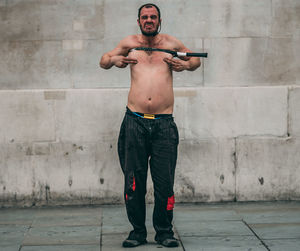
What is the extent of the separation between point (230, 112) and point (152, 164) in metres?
1.93

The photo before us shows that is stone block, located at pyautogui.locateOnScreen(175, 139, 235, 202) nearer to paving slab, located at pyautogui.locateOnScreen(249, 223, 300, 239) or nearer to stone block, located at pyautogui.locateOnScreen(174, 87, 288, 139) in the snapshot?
stone block, located at pyautogui.locateOnScreen(174, 87, 288, 139)

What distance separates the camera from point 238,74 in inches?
273

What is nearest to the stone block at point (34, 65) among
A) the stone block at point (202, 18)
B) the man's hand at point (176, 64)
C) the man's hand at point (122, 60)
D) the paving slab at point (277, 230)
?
the stone block at point (202, 18)

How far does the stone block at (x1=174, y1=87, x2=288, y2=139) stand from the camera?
6848mm

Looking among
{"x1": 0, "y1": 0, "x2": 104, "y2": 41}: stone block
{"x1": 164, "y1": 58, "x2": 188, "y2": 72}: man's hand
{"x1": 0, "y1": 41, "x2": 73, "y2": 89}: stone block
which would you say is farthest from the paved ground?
{"x1": 0, "y1": 0, "x2": 104, "y2": 41}: stone block

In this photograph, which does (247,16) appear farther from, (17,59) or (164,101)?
(17,59)

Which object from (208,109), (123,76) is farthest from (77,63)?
(208,109)

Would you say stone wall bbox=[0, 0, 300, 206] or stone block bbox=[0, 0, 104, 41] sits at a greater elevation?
stone block bbox=[0, 0, 104, 41]

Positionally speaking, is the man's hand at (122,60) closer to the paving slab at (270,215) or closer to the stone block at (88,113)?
the stone block at (88,113)

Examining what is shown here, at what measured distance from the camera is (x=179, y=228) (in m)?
5.84

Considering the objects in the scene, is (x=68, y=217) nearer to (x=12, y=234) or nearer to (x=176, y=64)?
(x=12, y=234)

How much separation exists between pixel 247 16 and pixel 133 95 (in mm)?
2343

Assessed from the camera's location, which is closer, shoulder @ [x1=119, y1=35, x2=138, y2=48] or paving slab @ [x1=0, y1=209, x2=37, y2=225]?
shoulder @ [x1=119, y1=35, x2=138, y2=48]

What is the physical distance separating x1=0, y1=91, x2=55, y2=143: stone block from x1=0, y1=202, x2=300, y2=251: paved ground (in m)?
0.89
